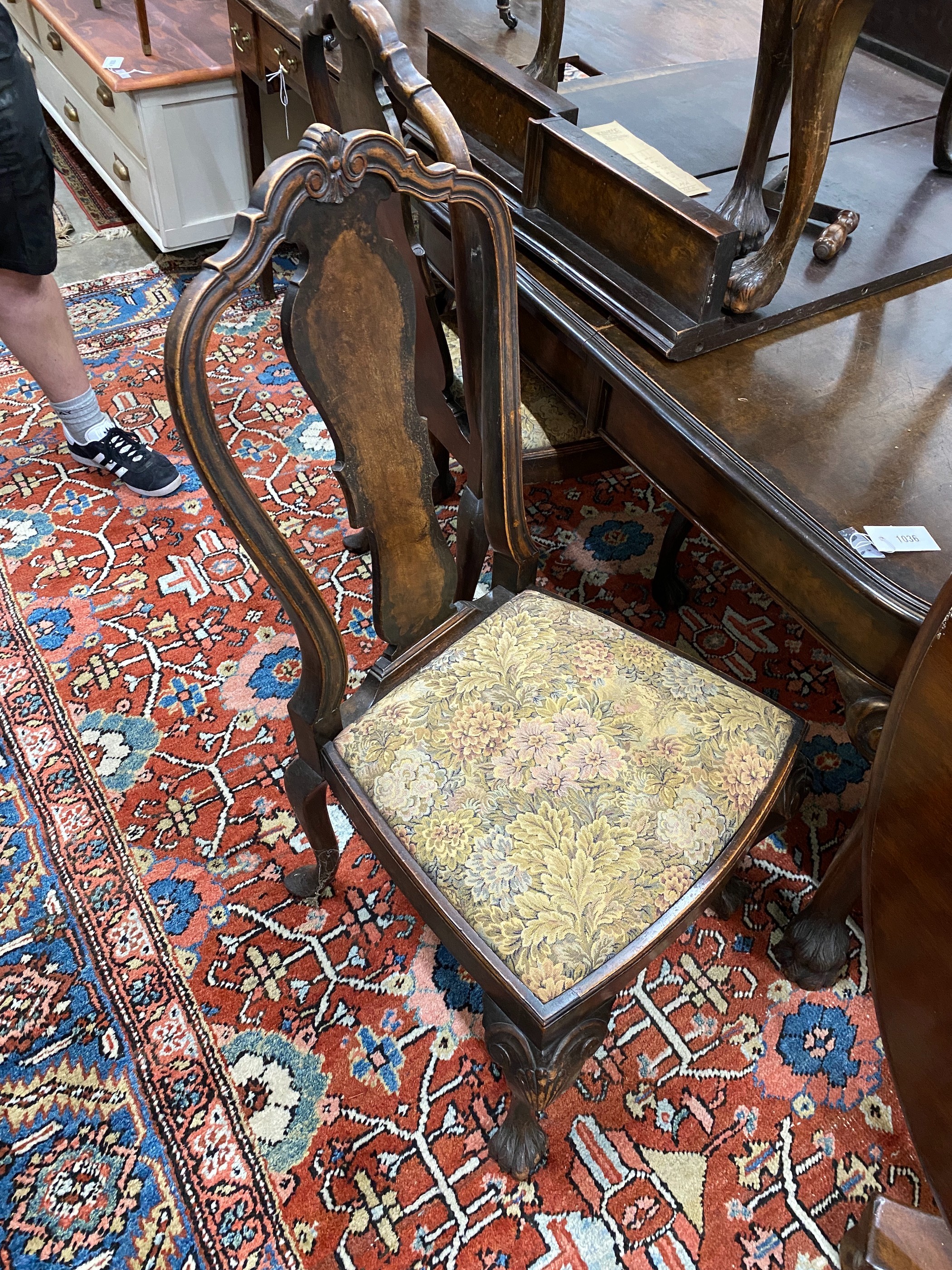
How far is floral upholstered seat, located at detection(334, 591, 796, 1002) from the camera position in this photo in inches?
38.5

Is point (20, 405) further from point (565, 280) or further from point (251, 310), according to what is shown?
point (565, 280)

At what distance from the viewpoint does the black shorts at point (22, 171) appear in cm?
160

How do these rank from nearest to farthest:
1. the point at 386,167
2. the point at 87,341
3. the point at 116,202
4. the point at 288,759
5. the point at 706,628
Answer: the point at 386,167, the point at 288,759, the point at 706,628, the point at 87,341, the point at 116,202

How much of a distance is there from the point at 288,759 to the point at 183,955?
0.37m

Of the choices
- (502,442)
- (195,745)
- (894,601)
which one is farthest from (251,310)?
(894,601)

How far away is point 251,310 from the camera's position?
8.53ft

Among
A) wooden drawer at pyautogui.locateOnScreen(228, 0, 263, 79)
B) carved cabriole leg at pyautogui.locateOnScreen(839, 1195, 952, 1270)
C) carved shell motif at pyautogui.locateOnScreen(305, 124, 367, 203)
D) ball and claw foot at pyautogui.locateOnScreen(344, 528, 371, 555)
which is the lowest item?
carved cabriole leg at pyautogui.locateOnScreen(839, 1195, 952, 1270)

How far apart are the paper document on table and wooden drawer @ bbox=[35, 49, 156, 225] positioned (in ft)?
5.46

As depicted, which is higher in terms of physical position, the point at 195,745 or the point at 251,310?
the point at 251,310

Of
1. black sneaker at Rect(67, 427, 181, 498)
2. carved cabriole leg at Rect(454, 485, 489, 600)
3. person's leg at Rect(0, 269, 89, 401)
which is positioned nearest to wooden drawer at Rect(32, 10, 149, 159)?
person's leg at Rect(0, 269, 89, 401)

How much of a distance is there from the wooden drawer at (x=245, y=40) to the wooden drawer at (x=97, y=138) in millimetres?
445

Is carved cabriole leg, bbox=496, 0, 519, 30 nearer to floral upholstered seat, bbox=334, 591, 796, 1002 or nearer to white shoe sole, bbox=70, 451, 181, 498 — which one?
white shoe sole, bbox=70, 451, 181, 498

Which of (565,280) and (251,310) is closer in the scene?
(565,280)

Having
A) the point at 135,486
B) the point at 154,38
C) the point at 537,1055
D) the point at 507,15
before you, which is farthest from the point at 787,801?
the point at 154,38
